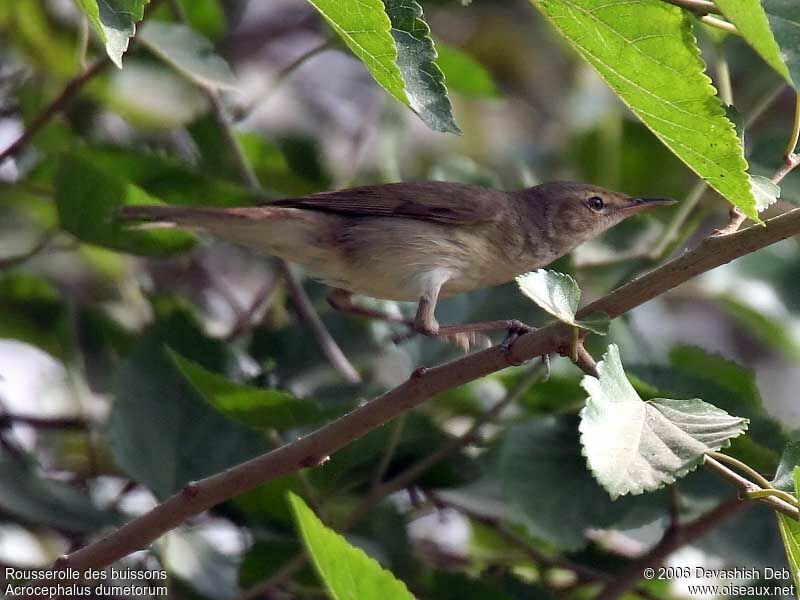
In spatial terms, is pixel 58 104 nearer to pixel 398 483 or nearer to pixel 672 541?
pixel 398 483

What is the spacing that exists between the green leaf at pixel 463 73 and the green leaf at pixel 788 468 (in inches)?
→ 88.2

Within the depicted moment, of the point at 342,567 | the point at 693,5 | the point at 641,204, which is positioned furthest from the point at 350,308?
the point at 342,567

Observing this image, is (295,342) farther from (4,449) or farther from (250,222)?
(4,449)

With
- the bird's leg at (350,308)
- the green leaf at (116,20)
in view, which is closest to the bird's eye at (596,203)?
the bird's leg at (350,308)

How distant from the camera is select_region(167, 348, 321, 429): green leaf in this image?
2.64m

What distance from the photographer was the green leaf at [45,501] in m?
3.06

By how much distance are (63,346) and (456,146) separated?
4.04 meters

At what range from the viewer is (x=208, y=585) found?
9.97 ft

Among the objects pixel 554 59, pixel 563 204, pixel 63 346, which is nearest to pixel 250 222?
pixel 63 346

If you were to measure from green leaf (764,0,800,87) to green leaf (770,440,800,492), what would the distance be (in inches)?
28.4

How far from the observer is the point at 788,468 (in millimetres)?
2039

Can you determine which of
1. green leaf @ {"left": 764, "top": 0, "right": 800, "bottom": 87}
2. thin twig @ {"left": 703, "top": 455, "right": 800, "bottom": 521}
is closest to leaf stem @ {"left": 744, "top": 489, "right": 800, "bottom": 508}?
thin twig @ {"left": 703, "top": 455, "right": 800, "bottom": 521}

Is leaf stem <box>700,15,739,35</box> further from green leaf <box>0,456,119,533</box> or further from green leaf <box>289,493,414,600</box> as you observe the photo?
green leaf <box>0,456,119,533</box>

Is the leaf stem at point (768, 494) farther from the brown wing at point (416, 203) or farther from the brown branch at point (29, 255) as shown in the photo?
the brown branch at point (29, 255)
